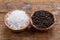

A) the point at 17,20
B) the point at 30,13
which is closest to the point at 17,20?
the point at 17,20

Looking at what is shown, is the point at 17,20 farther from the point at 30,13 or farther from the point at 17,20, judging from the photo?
the point at 30,13
